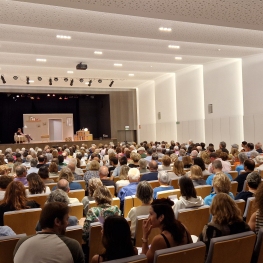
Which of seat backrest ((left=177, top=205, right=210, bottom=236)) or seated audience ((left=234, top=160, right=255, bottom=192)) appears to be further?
seated audience ((left=234, top=160, right=255, bottom=192))

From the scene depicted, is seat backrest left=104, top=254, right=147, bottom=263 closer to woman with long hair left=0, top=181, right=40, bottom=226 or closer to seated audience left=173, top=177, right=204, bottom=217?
seated audience left=173, top=177, right=204, bottom=217

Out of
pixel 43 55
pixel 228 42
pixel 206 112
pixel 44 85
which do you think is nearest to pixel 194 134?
pixel 206 112

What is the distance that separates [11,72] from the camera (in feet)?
55.2

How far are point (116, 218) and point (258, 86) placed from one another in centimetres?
1289

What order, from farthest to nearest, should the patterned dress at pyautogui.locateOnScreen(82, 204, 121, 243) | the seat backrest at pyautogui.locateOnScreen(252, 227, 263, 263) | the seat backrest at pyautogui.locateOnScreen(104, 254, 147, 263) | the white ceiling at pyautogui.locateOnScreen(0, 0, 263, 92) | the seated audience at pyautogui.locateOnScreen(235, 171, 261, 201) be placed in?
the white ceiling at pyautogui.locateOnScreen(0, 0, 263, 92), the seated audience at pyautogui.locateOnScreen(235, 171, 261, 201), the patterned dress at pyautogui.locateOnScreen(82, 204, 121, 243), the seat backrest at pyautogui.locateOnScreen(252, 227, 263, 263), the seat backrest at pyautogui.locateOnScreen(104, 254, 147, 263)

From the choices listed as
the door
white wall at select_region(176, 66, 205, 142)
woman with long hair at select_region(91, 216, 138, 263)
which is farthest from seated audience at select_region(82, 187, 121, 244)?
the door

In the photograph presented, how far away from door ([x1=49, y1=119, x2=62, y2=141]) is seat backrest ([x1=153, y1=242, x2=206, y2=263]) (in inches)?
884

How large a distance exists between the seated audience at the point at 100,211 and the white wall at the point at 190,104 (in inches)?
549

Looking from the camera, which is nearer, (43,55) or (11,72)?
(43,55)

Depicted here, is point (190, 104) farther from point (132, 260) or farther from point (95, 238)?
point (132, 260)

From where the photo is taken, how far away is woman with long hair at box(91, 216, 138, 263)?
2182 millimetres

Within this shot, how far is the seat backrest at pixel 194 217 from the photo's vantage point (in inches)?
142

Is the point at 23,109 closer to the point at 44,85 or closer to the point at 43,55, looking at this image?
the point at 44,85

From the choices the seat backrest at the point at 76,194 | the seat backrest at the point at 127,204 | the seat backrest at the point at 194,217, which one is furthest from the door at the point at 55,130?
the seat backrest at the point at 194,217
